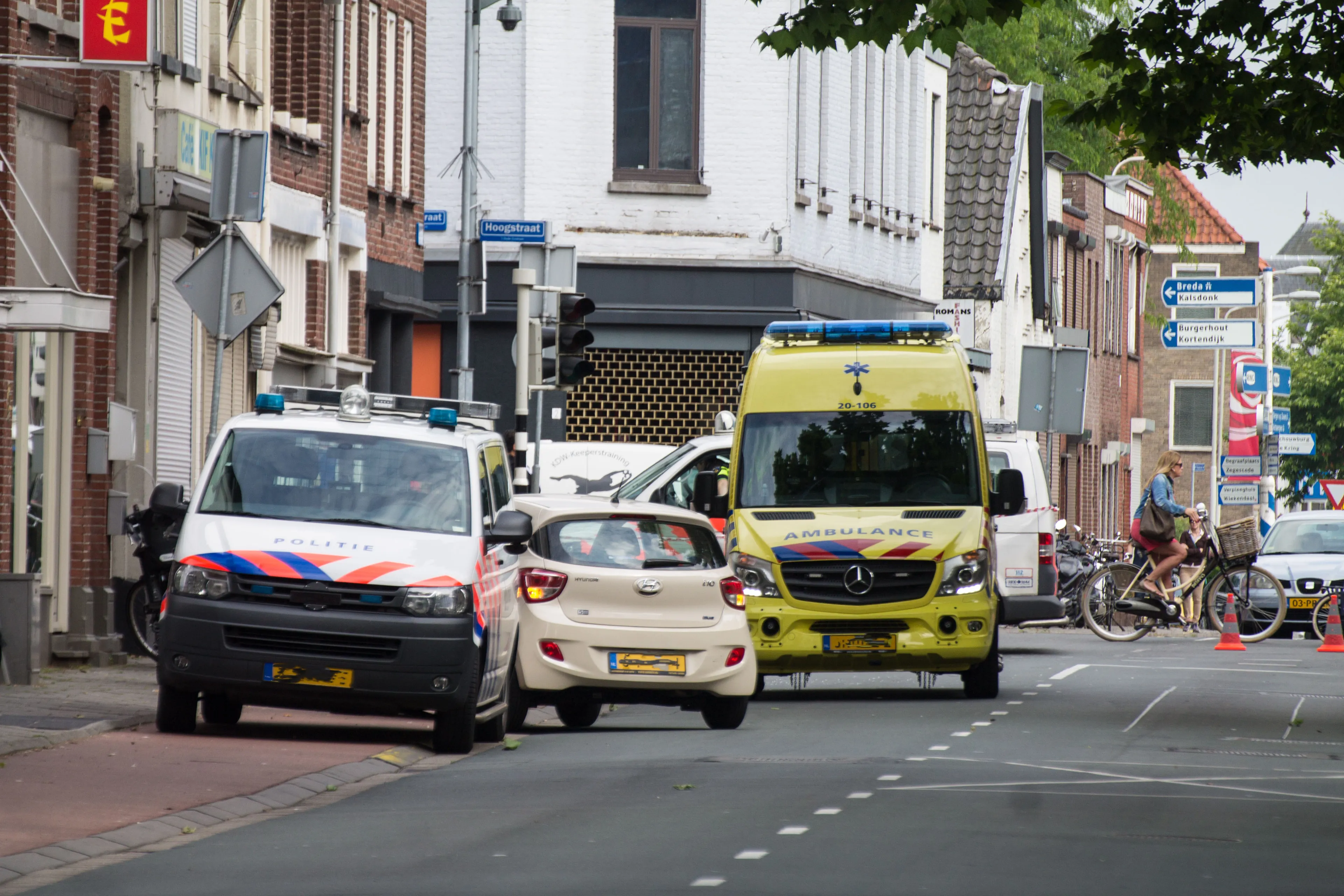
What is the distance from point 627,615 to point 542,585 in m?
0.57

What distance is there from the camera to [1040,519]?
26.3 meters

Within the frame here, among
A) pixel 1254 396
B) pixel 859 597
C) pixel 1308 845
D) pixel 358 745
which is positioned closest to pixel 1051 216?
pixel 1254 396

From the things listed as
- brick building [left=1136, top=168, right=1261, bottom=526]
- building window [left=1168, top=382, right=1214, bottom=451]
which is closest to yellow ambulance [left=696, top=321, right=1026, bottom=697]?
brick building [left=1136, top=168, right=1261, bottom=526]

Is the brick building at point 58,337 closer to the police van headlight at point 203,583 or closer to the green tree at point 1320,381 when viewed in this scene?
the police van headlight at point 203,583

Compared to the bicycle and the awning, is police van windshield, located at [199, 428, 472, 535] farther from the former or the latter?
the bicycle

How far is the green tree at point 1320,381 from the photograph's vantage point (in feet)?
268

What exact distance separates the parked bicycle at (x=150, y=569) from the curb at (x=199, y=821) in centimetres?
565

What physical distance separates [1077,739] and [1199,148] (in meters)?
4.12

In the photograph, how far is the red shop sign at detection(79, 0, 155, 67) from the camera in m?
18.9

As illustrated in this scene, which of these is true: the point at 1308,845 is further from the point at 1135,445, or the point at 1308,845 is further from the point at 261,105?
the point at 1135,445

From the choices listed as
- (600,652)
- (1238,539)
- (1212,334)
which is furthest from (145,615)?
(1212,334)

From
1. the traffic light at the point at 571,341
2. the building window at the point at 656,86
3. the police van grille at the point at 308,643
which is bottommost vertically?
the police van grille at the point at 308,643

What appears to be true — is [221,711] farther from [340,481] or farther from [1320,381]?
[1320,381]

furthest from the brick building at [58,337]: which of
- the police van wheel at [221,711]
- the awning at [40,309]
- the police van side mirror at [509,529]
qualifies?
the police van side mirror at [509,529]
